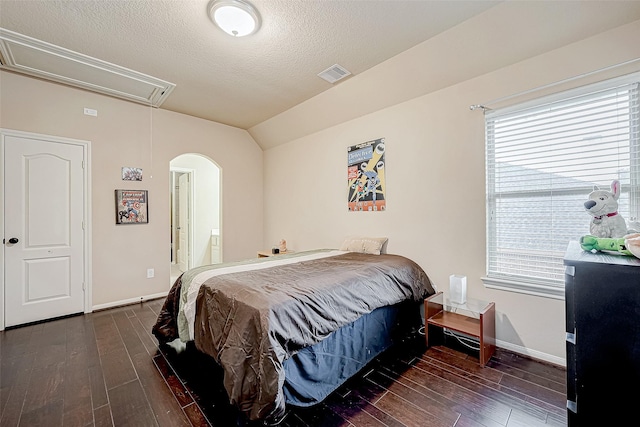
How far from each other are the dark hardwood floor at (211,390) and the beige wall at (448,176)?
44 cm

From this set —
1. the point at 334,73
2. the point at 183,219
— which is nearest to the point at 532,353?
the point at 334,73

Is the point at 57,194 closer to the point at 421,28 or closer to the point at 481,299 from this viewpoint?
the point at 421,28

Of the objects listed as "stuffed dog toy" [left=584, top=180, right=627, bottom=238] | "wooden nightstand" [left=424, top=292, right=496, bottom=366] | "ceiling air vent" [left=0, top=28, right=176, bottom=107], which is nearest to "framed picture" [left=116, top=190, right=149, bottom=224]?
"ceiling air vent" [left=0, top=28, right=176, bottom=107]

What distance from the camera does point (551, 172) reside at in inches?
86.0

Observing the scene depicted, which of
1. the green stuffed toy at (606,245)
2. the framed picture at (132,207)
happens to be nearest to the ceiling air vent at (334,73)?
the green stuffed toy at (606,245)

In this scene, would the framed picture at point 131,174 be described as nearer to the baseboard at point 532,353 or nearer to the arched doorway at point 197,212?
the arched doorway at point 197,212

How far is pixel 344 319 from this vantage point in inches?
72.7

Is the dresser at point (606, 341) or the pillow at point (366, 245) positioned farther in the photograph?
the pillow at point (366, 245)

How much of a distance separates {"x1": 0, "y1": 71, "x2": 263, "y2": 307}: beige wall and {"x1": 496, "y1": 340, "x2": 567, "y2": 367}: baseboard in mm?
4225

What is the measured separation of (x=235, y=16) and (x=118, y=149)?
2638mm

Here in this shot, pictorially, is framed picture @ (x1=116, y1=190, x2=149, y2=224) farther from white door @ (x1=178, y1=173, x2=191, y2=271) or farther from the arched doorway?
white door @ (x1=178, y1=173, x2=191, y2=271)

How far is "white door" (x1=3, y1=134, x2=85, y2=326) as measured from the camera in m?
2.90

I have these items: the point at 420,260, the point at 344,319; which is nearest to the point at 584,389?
the point at 344,319

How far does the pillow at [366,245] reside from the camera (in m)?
3.17
